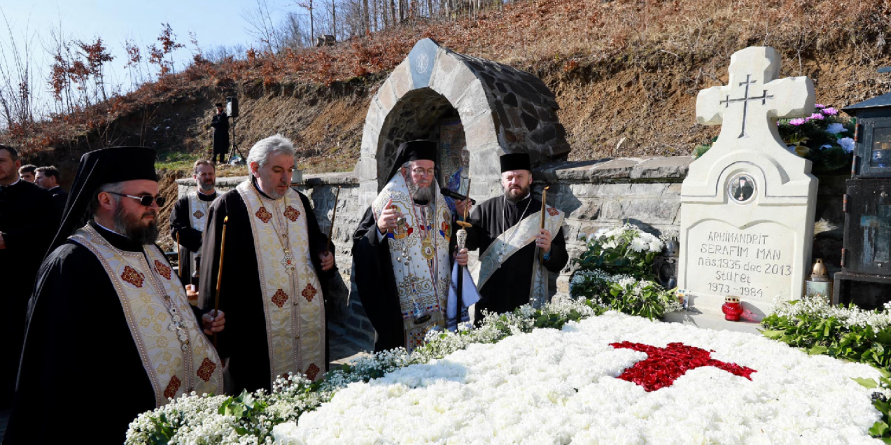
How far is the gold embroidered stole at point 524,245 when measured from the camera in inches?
155

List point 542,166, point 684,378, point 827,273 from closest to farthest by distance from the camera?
point 684,378, point 827,273, point 542,166

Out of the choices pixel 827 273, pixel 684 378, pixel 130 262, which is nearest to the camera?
pixel 684 378

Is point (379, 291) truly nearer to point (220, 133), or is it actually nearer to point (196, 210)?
point (196, 210)

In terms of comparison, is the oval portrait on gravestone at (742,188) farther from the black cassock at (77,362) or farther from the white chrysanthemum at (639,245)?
the black cassock at (77,362)

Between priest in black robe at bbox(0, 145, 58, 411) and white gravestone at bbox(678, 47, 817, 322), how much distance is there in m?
5.51

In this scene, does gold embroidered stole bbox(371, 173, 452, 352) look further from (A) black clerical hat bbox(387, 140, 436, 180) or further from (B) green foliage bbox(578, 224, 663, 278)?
(B) green foliage bbox(578, 224, 663, 278)

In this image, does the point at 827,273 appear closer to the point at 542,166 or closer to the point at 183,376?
the point at 542,166

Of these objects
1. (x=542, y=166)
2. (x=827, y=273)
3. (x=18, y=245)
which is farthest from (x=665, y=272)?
(x=18, y=245)

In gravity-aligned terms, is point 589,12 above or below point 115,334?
above

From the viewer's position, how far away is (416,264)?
12.5 ft

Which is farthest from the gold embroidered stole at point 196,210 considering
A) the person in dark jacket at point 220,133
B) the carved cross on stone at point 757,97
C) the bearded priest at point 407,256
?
the person in dark jacket at point 220,133

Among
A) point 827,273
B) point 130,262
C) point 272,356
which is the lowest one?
A: point 272,356

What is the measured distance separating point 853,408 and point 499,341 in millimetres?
1519

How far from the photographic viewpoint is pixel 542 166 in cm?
516
